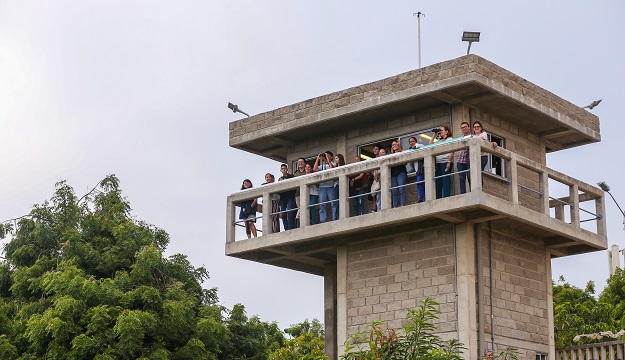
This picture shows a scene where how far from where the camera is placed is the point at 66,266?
116ft

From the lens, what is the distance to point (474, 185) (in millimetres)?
24625

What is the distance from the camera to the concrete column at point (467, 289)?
25.1 meters

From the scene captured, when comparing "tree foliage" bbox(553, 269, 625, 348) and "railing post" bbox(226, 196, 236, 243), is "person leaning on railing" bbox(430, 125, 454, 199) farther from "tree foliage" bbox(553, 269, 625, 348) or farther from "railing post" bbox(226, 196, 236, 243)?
"tree foliage" bbox(553, 269, 625, 348)

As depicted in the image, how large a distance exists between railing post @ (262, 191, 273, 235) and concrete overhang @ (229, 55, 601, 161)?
1.75 m

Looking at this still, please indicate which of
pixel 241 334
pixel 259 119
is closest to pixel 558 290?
pixel 241 334

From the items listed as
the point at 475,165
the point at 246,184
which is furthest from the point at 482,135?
the point at 246,184

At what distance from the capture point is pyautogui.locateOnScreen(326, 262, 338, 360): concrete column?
2891 cm

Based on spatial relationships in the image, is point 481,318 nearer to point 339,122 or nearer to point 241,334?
point 339,122

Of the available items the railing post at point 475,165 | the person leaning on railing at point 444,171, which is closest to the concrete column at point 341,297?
the person leaning on railing at point 444,171

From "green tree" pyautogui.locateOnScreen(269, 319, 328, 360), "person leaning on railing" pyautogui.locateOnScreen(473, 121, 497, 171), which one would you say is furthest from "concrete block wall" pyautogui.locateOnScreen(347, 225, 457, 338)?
"green tree" pyautogui.locateOnScreen(269, 319, 328, 360)

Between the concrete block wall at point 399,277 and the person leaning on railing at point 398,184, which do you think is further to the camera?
the person leaning on railing at point 398,184

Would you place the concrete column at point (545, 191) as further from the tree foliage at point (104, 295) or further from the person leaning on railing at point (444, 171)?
the tree foliage at point (104, 295)

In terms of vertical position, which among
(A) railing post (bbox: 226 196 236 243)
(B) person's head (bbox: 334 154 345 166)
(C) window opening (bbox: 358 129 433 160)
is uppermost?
(C) window opening (bbox: 358 129 433 160)

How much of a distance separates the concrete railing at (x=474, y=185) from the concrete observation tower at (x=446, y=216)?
0.03m
